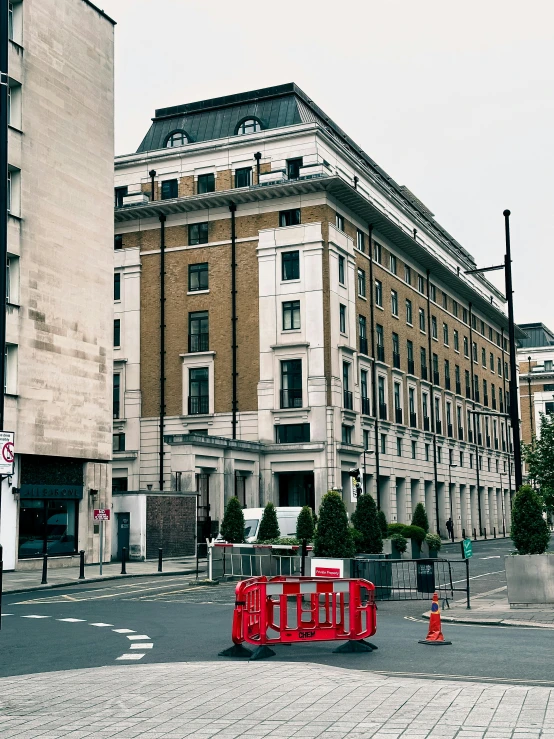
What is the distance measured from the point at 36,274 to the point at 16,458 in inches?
284

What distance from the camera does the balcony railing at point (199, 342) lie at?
5753cm

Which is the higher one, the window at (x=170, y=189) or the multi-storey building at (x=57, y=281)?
the window at (x=170, y=189)

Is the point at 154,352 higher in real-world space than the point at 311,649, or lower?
higher

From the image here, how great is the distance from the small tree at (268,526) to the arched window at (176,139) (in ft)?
102

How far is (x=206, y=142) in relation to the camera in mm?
59188

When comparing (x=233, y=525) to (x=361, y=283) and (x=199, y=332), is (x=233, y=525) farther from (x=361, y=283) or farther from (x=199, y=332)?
(x=361, y=283)

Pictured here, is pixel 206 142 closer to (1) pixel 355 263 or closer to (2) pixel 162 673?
(1) pixel 355 263

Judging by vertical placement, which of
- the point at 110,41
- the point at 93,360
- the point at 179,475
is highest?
the point at 110,41

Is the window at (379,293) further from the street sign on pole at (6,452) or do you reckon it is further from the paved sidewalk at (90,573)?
the street sign on pole at (6,452)

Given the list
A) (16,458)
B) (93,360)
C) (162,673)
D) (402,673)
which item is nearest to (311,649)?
(402,673)

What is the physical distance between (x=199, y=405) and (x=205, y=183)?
45.3ft

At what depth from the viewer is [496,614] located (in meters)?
20.1

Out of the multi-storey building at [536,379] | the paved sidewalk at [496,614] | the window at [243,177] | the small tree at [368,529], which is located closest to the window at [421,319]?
the window at [243,177]

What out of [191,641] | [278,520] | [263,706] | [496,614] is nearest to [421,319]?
[278,520]
